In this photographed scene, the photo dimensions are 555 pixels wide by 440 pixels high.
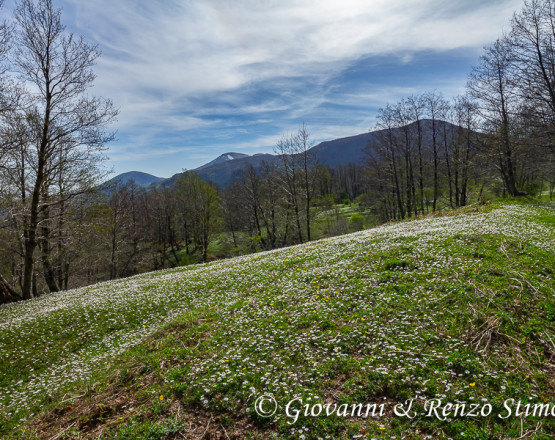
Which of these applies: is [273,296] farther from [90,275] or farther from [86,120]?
[90,275]

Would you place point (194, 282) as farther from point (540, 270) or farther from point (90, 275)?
point (90, 275)

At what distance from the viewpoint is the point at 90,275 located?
5150 cm

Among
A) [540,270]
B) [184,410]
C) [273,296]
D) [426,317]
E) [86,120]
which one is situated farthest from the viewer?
[86,120]

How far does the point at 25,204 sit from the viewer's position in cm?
2173

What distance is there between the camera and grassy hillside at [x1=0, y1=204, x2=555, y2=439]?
235 inches

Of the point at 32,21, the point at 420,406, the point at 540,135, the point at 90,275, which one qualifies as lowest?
the point at 90,275

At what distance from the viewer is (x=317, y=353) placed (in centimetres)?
792

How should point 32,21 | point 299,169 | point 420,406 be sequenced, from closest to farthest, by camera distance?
point 420,406, point 32,21, point 299,169

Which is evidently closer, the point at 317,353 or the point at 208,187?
the point at 317,353

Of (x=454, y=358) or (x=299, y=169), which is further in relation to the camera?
(x=299, y=169)

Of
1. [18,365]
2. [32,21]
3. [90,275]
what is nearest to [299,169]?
[32,21]

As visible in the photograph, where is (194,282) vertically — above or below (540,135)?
below

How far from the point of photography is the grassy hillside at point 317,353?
5973 millimetres

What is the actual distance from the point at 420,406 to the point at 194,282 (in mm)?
14803
